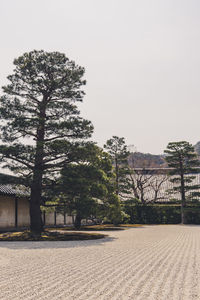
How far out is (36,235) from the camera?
57.7 feet

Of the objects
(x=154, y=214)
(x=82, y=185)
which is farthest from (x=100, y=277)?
(x=154, y=214)

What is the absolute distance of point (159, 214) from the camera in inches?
1431

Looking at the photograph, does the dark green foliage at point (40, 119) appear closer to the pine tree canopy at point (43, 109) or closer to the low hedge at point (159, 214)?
the pine tree canopy at point (43, 109)

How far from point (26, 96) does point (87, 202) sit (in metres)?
7.28

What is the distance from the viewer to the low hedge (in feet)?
118

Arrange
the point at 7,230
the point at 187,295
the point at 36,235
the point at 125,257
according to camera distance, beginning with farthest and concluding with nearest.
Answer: the point at 7,230 < the point at 36,235 < the point at 125,257 < the point at 187,295

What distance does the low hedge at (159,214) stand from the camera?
3591cm

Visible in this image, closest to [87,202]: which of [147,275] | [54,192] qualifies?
[54,192]

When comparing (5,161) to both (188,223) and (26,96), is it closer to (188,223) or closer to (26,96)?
(26,96)

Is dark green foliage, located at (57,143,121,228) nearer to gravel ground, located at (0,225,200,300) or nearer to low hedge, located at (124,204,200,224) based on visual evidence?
gravel ground, located at (0,225,200,300)

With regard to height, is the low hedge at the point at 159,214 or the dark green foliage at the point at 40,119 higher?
the dark green foliage at the point at 40,119

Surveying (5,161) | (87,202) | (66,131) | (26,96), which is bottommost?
(87,202)

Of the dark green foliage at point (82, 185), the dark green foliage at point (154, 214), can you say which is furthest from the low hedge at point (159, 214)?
the dark green foliage at point (82, 185)

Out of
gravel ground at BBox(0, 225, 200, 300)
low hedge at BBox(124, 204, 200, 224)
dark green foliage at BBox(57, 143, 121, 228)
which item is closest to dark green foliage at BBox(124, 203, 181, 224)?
low hedge at BBox(124, 204, 200, 224)
